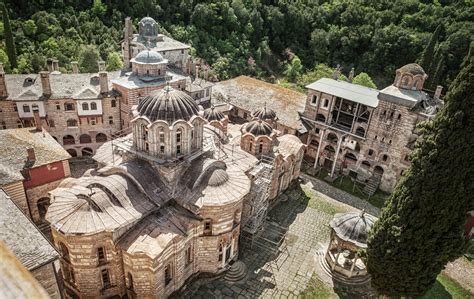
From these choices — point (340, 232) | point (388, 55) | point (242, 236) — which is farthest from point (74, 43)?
point (388, 55)

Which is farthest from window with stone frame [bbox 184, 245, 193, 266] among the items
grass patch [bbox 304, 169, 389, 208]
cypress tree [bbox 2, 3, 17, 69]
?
cypress tree [bbox 2, 3, 17, 69]

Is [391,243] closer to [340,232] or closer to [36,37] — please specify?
[340,232]

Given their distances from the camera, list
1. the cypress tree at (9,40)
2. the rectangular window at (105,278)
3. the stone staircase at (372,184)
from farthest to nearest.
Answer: the cypress tree at (9,40) < the stone staircase at (372,184) < the rectangular window at (105,278)

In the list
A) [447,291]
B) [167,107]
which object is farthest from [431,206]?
[167,107]

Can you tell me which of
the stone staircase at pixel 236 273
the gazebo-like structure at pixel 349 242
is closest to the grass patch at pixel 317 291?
the gazebo-like structure at pixel 349 242

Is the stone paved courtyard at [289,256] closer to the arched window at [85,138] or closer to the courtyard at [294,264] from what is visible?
the courtyard at [294,264]

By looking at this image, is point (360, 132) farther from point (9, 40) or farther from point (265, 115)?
point (9, 40)
